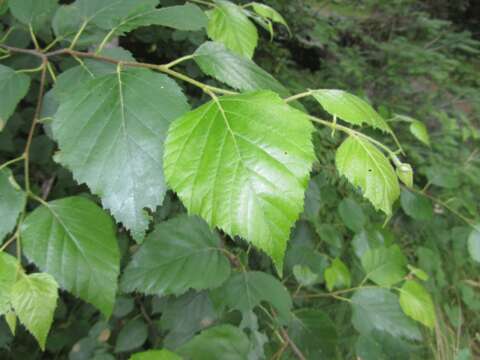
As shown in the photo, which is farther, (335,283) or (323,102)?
(335,283)

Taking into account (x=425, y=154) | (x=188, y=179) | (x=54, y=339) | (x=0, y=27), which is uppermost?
(x=188, y=179)

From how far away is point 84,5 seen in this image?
76 centimetres

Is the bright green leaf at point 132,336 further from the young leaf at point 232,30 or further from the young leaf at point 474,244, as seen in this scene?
the young leaf at point 474,244

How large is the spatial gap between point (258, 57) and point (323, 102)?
1.59m

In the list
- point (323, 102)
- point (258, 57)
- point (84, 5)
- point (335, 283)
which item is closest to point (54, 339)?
point (335, 283)

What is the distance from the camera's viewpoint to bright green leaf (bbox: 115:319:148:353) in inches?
44.0

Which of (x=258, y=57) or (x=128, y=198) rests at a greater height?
(x=128, y=198)

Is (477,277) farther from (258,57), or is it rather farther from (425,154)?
(258,57)

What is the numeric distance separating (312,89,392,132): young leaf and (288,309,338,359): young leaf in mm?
625

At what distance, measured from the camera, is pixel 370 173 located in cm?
49

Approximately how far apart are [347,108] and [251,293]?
555 mm

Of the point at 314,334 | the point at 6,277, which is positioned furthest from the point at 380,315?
the point at 6,277

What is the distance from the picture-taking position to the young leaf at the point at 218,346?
0.68 m

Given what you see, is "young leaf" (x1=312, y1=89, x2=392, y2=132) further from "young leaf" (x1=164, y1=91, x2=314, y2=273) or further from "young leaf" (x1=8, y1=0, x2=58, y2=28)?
"young leaf" (x1=8, y1=0, x2=58, y2=28)
